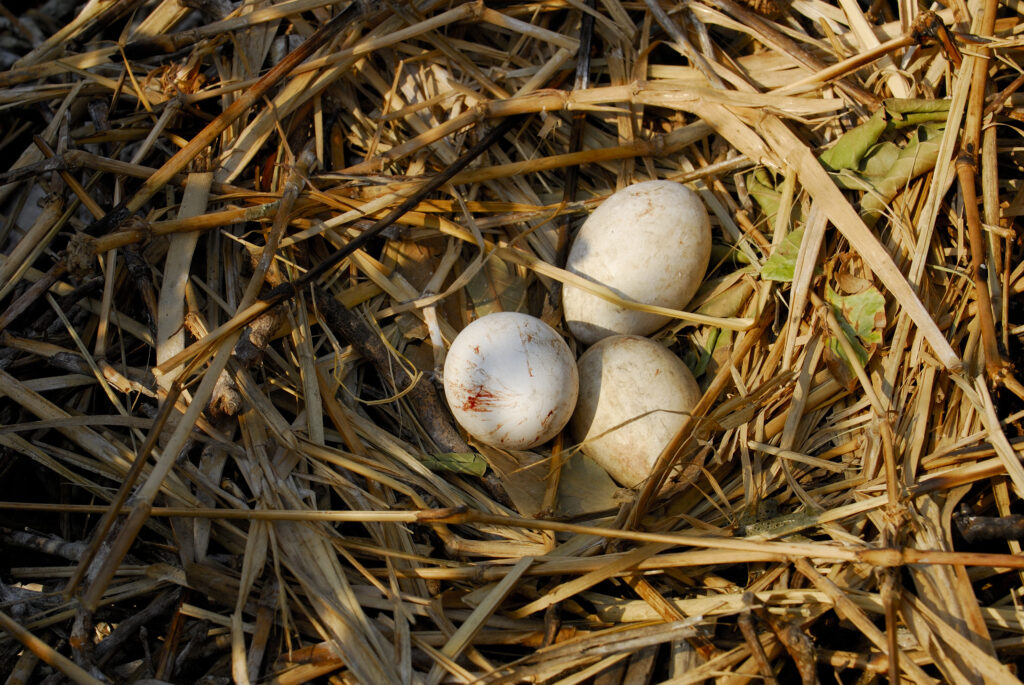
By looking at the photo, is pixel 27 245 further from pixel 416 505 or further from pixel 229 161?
pixel 416 505

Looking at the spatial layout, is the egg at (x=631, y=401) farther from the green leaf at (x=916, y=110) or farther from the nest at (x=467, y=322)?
the green leaf at (x=916, y=110)

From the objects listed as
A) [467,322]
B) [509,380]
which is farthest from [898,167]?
[467,322]

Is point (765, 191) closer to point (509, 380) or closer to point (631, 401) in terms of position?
point (631, 401)

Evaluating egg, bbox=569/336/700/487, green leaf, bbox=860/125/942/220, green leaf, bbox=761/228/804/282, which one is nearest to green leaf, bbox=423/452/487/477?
egg, bbox=569/336/700/487

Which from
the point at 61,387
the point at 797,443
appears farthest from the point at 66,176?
the point at 797,443

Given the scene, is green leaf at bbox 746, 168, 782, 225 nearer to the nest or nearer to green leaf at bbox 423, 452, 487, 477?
the nest

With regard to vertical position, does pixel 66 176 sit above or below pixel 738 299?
above

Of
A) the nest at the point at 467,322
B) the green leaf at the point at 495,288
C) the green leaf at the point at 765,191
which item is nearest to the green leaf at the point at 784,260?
the nest at the point at 467,322
